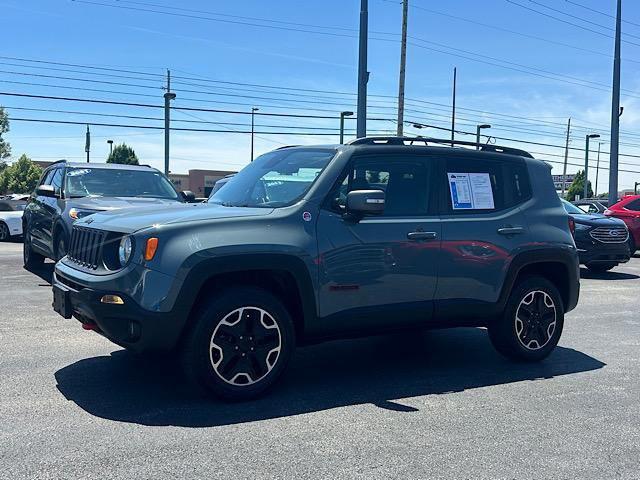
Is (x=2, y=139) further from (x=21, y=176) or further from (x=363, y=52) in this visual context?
(x=363, y=52)

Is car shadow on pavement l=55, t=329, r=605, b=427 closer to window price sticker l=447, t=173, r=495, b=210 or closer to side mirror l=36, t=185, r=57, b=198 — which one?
window price sticker l=447, t=173, r=495, b=210

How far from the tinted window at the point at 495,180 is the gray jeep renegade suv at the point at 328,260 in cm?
1

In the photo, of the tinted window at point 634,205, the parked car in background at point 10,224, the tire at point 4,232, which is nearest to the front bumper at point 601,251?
the tinted window at point 634,205

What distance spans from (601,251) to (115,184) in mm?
9167

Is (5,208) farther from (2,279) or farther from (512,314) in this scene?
(512,314)

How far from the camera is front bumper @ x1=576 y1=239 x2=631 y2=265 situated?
42.6ft

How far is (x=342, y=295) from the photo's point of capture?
16.4 ft

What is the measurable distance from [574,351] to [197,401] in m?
3.98

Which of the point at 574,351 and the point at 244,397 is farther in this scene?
the point at 574,351

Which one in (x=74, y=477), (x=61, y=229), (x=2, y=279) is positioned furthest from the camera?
(x=2, y=279)

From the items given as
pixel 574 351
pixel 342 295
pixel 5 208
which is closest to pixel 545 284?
pixel 574 351

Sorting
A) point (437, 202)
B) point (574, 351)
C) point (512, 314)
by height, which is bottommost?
point (574, 351)

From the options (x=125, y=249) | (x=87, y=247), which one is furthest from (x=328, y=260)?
(x=87, y=247)

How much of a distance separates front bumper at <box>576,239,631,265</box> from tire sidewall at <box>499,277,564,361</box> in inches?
289
